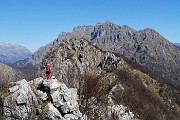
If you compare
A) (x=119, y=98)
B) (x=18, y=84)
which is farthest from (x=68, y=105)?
(x=119, y=98)

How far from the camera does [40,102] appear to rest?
45.0 metres

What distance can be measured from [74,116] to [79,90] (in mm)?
15088

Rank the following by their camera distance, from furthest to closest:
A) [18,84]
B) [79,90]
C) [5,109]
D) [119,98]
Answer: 1. [119,98]
2. [79,90]
3. [18,84]
4. [5,109]

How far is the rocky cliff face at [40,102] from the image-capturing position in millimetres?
43219

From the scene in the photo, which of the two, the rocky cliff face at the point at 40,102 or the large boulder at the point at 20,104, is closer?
the large boulder at the point at 20,104

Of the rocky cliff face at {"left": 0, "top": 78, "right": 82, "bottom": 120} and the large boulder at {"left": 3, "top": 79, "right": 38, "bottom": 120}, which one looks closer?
the large boulder at {"left": 3, "top": 79, "right": 38, "bottom": 120}

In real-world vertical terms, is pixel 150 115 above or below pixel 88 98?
below

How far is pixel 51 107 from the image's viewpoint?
43812 millimetres

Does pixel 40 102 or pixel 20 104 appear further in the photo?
pixel 40 102

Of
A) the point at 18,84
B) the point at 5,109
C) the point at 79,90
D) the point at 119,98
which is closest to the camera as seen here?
the point at 5,109

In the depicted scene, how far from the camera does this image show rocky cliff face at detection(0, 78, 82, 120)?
43.2 meters

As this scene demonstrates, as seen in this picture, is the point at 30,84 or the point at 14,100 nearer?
the point at 14,100

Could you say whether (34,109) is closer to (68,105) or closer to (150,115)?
(68,105)

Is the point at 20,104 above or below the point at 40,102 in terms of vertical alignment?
below
